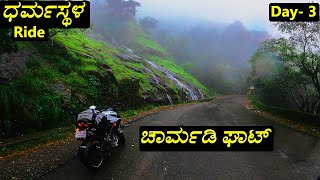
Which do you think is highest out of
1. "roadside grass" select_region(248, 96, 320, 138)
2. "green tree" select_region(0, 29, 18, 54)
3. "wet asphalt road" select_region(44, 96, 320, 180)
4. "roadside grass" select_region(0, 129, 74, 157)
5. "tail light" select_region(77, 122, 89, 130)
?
"green tree" select_region(0, 29, 18, 54)

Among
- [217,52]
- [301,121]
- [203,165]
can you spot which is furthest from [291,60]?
[217,52]

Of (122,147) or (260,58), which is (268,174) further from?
(260,58)

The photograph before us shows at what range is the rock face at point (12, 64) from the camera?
15250mm

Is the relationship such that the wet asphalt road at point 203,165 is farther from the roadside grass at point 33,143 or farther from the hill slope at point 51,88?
the hill slope at point 51,88

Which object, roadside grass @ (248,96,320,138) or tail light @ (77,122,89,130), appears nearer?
tail light @ (77,122,89,130)

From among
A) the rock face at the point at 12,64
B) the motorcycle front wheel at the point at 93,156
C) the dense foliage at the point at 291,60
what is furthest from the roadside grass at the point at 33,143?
the dense foliage at the point at 291,60

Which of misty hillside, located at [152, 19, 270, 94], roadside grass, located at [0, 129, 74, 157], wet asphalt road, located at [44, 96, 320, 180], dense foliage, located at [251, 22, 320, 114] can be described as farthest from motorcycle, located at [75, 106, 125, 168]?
misty hillside, located at [152, 19, 270, 94]

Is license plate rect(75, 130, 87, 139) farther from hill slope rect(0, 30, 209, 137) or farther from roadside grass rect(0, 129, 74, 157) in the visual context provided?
hill slope rect(0, 30, 209, 137)

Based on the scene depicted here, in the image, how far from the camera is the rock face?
1525cm

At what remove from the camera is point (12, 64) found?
1653 centimetres

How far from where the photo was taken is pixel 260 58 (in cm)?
2861

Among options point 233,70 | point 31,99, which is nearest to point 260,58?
point 31,99

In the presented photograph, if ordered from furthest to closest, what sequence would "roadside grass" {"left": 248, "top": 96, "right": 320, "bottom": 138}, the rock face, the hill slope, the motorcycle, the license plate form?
"roadside grass" {"left": 248, "top": 96, "right": 320, "bottom": 138}, the rock face, the hill slope, the license plate, the motorcycle

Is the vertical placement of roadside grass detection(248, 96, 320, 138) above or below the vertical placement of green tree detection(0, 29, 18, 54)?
below
